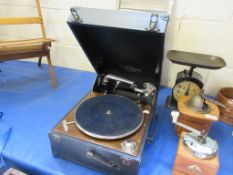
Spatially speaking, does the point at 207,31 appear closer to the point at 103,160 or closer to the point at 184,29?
the point at 184,29

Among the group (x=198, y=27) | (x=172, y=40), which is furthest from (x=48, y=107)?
(x=198, y=27)

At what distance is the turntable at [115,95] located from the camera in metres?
0.69

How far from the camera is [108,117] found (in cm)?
80

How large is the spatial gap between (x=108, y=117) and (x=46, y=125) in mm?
393

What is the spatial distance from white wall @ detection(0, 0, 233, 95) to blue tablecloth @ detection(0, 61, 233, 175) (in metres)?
0.19

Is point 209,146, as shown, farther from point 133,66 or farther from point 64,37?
point 64,37

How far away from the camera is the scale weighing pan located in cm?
90

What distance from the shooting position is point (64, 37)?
61.1 inches

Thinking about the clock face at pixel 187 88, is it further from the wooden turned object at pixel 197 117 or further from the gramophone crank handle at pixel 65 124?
the gramophone crank handle at pixel 65 124

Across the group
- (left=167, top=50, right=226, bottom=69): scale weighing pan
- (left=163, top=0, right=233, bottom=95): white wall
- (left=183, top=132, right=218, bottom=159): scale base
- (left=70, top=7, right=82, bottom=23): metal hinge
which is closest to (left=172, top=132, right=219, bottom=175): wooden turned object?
(left=183, top=132, right=218, bottom=159): scale base

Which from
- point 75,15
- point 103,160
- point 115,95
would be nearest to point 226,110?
point 115,95

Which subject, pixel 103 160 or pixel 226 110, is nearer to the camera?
pixel 103 160

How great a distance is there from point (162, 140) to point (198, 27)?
0.73 m

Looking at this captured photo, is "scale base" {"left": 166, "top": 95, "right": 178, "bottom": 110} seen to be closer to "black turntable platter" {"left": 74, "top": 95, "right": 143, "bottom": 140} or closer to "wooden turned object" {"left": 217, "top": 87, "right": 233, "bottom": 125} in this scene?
"wooden turned object" {"left": 217, "top": 87, "right": 233, "bottom": 125}
